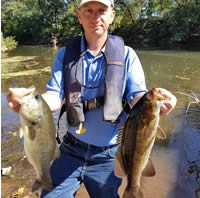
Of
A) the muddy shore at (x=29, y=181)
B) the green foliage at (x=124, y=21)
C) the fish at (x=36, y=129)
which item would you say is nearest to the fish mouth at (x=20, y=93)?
the fish at (x=36, y=129)

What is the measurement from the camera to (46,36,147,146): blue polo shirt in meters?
2.45

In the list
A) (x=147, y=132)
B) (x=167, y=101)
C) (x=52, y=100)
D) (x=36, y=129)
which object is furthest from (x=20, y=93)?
(x=167, y=101)

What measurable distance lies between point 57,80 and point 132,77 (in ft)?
2.89

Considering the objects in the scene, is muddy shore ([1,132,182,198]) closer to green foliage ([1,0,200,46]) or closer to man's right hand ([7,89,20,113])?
man's right hand ([7,89,20,113])

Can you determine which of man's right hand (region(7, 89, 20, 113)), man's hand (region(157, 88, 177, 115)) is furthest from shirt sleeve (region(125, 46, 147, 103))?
man's right hand (region(7, 89, 20, 113))

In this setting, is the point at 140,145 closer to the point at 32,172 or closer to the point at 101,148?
the point at 101,148

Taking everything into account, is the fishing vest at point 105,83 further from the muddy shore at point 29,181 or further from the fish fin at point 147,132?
the muddy shore at point 29,181

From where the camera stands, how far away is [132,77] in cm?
247

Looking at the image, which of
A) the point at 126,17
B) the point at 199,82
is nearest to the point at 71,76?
the point at 199,82


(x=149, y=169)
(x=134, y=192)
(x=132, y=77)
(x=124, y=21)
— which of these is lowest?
(x=134, y=192)

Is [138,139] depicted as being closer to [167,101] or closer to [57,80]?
[167,101]

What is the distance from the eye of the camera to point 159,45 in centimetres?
2992

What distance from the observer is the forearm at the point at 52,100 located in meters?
2.36

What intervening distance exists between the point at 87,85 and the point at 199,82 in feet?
33.3
